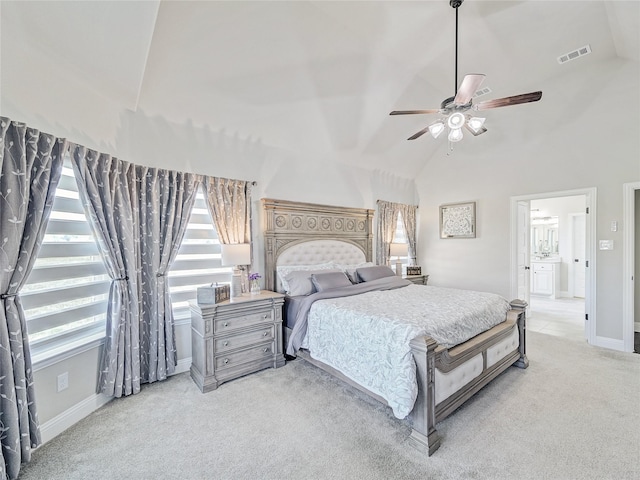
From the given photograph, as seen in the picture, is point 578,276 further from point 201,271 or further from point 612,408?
point 201,271

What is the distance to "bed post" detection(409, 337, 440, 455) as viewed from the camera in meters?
1.96

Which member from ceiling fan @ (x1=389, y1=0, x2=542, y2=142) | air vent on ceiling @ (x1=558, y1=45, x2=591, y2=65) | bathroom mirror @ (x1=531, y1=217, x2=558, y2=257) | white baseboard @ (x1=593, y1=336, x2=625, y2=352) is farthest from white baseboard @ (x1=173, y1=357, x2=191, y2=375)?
bathroom mirror @ (x1=531, y1=217, x2=558, y2=257)

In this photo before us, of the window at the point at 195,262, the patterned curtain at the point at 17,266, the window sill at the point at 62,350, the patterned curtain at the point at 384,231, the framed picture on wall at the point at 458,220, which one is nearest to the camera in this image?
the patterned curtain at the point at 17,266

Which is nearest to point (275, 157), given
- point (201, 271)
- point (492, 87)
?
point (201, 271)

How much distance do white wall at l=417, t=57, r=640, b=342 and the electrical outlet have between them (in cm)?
582

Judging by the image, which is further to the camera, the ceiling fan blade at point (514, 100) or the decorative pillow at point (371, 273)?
the decorative pillow at point (371, 273)

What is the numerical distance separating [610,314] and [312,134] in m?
4.89

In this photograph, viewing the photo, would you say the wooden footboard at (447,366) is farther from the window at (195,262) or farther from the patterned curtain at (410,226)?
the patterned curtain at (410,226)

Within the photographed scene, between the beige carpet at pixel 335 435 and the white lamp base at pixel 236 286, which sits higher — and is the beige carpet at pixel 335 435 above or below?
below

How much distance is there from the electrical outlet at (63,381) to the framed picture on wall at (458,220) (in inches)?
233

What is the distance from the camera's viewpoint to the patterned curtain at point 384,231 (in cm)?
549

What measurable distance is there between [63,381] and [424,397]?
2820 mm

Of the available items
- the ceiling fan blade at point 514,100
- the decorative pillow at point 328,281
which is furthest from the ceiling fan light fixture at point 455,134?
the decorative pillow at point 328,281

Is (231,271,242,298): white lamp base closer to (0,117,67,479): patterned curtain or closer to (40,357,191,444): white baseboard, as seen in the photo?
(40,357,191,444): white baseboard
